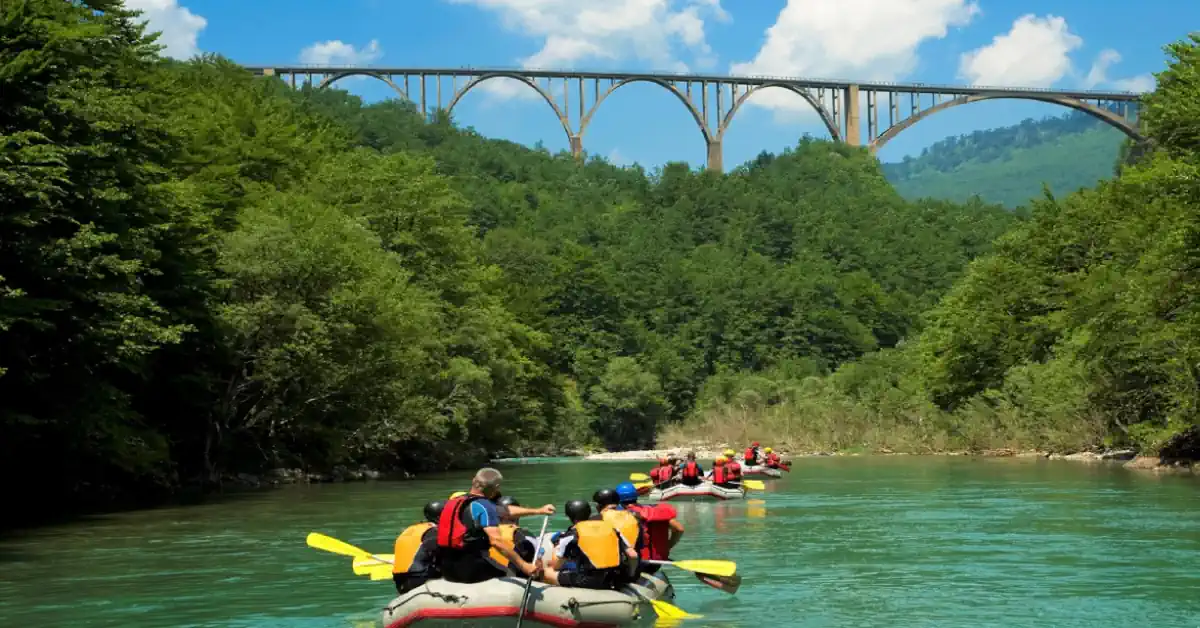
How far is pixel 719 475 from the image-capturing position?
38.3 metres

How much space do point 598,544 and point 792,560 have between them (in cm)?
797

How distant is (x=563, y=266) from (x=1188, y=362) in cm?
6298

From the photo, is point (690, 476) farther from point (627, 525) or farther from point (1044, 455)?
point (1044, 455)

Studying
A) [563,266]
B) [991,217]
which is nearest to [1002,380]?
[563,266]

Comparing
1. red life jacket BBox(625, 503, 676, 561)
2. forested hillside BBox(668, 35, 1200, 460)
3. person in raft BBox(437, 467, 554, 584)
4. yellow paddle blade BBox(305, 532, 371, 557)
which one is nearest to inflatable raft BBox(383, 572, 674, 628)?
person in raft BBox(437, 467, 554, 584)

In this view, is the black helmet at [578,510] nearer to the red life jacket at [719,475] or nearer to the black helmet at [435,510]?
the black helmet at [435,510]

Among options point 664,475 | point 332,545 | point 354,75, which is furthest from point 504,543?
point 354,75

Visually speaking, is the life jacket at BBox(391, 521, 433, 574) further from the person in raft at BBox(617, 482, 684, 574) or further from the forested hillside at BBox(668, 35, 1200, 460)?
the forested hillside at BBox(668, 35, 1200, 460)

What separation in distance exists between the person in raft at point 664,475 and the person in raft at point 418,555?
71.6 feet

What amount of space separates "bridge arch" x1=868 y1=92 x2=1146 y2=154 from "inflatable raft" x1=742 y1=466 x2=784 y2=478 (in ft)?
287

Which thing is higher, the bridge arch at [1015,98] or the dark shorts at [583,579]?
the bridge arch at [1015,98]

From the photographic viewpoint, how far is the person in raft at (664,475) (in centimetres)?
3809

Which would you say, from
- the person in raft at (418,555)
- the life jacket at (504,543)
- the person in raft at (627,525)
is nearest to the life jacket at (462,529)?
the life jacket at (504,543)

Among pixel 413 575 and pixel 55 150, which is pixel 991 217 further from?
pixel 413 575
